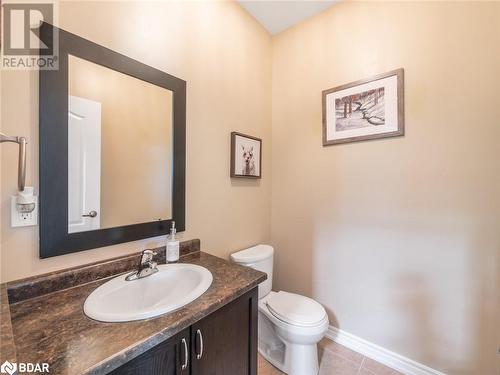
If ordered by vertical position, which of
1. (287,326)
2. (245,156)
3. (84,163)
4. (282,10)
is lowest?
(287,326)

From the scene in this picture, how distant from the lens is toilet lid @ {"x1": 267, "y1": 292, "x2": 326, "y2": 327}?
1352 millimetres

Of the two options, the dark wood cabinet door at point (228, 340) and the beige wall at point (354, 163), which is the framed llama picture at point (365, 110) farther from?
the dark wood cabinet door at point (228, 340)

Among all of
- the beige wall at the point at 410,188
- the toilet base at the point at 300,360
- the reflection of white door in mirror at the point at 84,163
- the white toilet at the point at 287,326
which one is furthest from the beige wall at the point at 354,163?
the toilet base at the point at 300,360

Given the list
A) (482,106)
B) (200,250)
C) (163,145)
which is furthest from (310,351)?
(482,106)

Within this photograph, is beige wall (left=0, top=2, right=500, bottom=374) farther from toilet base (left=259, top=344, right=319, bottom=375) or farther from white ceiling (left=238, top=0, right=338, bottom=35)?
toilet base (left=259, top=344, right=319, bottom=375)

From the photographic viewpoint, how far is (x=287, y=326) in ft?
4.44

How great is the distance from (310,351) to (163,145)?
1.58m

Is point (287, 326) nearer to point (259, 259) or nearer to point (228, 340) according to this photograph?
point (259, 259)

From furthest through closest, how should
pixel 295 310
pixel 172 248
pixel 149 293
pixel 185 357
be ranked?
pixel 295 310, pixel 172 248, pixel 149 293, pixel 185 357

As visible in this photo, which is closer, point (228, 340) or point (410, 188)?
point (228, 340)

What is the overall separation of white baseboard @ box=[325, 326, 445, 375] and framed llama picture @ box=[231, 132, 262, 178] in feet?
4.74

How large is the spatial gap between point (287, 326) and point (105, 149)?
56.8 inches
